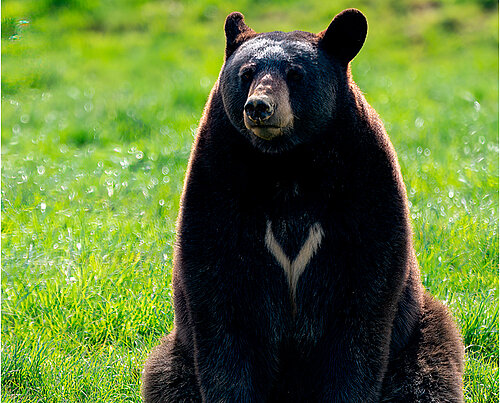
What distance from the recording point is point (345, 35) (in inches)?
139

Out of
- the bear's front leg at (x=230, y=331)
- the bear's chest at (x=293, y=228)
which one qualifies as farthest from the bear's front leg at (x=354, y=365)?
the bear's chest at (x=293, y=228)

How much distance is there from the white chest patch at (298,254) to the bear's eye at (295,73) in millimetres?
641

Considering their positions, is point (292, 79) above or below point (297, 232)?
above

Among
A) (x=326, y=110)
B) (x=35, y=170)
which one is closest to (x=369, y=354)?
(x=326, y=110)

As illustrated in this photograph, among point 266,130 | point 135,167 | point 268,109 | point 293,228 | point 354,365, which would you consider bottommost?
point 135,167

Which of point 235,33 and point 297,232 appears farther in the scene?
point 235,33

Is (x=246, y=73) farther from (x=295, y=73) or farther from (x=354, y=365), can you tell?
(x=354, y=365)

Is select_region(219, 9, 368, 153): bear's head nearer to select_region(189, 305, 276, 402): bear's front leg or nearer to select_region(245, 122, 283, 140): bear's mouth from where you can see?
select_region(245, 122, 283, 140): bear's mouth

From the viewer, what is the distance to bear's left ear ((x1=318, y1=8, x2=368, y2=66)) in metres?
3.50

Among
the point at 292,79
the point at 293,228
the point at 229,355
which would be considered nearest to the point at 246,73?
the point at 292,79

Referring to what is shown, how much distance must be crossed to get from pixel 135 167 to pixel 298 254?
402 cm

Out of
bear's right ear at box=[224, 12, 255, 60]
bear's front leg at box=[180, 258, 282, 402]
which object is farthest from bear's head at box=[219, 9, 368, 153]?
bear's front leg at box=[180, 258, 282, 402]

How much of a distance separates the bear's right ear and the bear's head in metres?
0.10

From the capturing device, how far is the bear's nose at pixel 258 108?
311cm
